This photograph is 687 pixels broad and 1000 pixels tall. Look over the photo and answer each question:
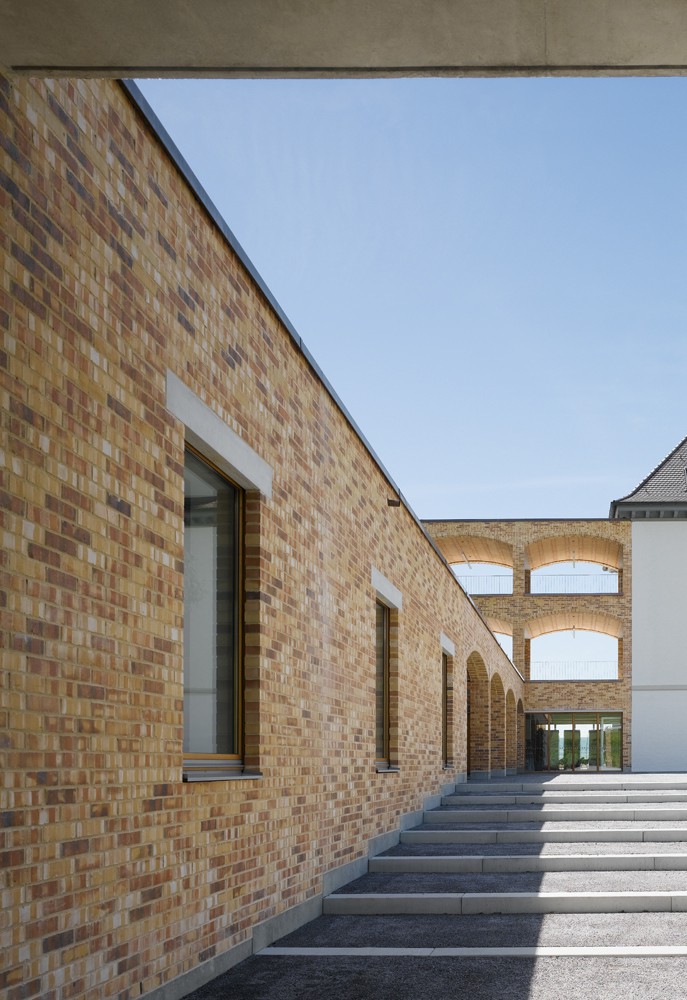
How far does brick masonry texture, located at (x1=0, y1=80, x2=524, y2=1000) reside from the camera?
4113mm

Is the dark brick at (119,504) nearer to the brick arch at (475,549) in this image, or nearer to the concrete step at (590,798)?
the concrete step at (590,798)

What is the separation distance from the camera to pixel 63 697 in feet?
14.4

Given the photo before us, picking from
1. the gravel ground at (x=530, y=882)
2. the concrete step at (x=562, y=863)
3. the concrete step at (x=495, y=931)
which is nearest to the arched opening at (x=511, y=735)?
the concrete step at (x=562, y=863)

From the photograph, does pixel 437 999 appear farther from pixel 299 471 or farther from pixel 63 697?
pixel 299 471

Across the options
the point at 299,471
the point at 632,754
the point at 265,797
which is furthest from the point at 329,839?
the point at 632,754

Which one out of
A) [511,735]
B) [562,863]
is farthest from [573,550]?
[562,863]

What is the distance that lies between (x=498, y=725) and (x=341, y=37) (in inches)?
1175

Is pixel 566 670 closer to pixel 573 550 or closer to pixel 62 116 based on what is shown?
pixel 573 550

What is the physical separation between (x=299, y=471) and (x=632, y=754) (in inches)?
1285

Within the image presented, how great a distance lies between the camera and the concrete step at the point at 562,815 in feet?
45.8

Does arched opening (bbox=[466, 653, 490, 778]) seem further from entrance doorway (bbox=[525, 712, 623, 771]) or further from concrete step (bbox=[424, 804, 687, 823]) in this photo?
entrance doorway (bbox=[525, 712, 623, 771])

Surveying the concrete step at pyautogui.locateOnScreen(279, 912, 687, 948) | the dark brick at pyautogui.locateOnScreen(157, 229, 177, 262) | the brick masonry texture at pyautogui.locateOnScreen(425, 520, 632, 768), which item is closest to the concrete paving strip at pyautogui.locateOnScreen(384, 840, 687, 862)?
the concrete step at pyautogui.locateOnScreen(279, 912, 687, 948)

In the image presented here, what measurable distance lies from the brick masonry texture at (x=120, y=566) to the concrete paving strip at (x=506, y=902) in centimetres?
59

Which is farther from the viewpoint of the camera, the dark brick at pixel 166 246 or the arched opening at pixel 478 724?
the arched opening at pixel 478 724
